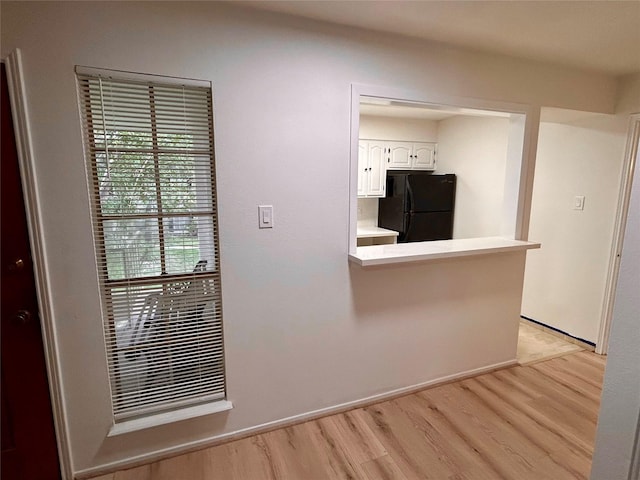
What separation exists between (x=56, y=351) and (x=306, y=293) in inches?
49.0

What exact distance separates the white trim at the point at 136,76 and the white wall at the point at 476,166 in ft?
10.7

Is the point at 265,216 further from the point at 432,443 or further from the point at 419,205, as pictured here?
the point at 419,205

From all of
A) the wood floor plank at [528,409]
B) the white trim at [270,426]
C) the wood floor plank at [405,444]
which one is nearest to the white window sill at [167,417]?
the white trim at [270,426]

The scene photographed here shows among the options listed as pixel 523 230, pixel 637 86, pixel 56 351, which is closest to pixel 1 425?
pixel 56 351

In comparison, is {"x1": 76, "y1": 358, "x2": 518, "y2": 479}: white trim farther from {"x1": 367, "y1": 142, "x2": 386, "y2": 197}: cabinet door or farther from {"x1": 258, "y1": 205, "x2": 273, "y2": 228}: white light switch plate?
{"x1": 367, "y1": 142, "x2": 386, "y2": 197}: cabinet door

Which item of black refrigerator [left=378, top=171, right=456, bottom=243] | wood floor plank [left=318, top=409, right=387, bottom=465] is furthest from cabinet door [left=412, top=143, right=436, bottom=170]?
wood floor plank [left=318, top=409, right=387, bottom=465]

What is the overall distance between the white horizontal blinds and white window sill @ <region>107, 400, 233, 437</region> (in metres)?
0.04

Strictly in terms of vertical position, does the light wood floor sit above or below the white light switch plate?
below

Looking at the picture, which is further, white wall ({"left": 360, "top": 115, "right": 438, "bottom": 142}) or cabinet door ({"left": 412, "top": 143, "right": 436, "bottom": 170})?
cabinet door ({"left": 412, "top": 143, "right": 436, "bottom": 170})

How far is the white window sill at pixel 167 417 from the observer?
1.74m

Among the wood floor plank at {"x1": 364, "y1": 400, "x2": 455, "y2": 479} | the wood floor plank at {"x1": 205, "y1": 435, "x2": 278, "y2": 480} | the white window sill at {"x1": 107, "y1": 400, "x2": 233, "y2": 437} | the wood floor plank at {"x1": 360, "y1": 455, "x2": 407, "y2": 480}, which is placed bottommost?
the wood floor plank at {"x1": 205, "y1": 435, "x2": 278, "y2": 480}

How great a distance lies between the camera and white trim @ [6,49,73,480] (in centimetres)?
138

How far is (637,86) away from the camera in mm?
2594

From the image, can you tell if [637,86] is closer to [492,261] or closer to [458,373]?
[492,261]
